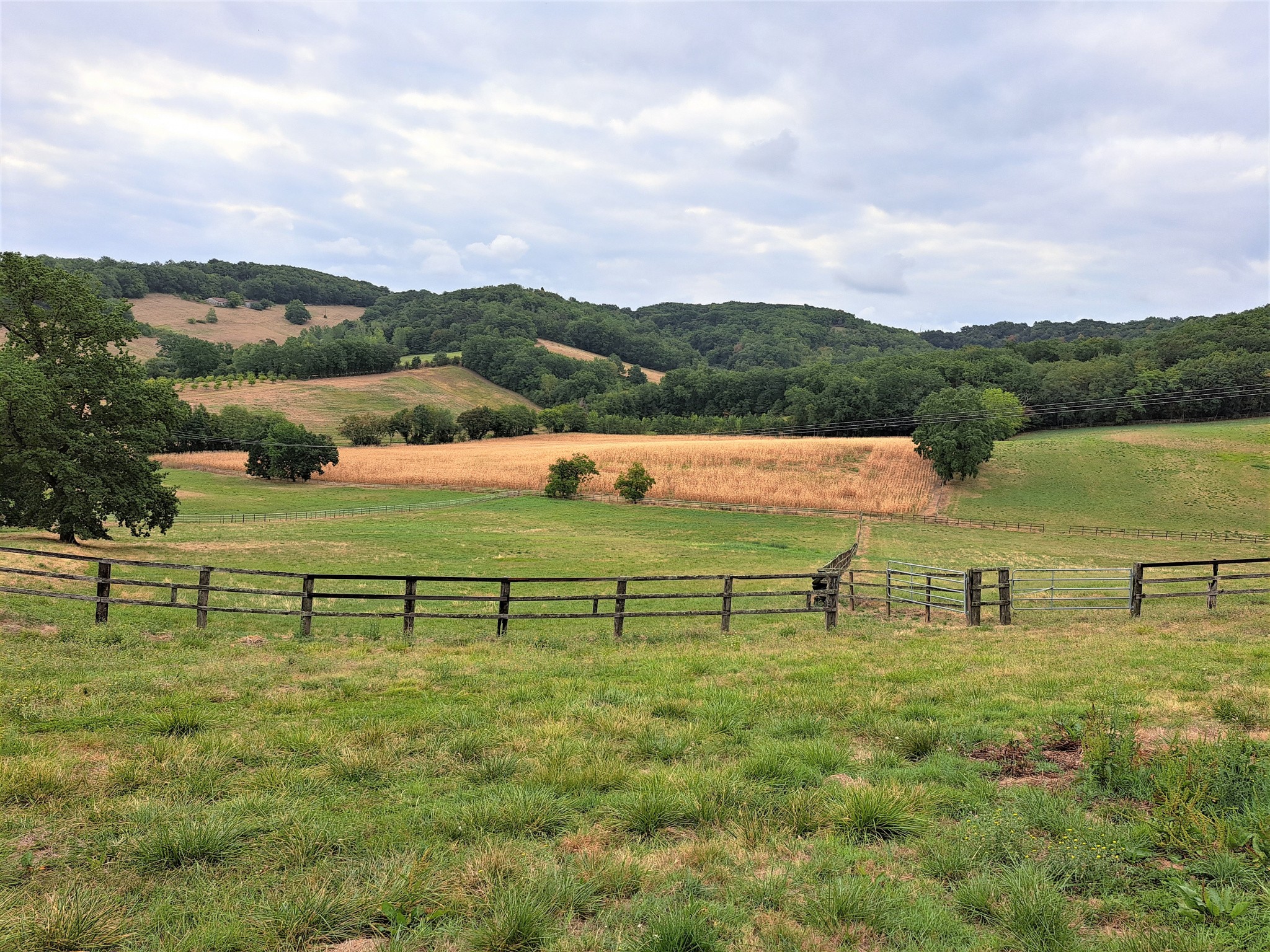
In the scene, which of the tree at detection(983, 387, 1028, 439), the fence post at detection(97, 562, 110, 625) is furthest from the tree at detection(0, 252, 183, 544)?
the tree at detection(983, 387, 1028, 439)

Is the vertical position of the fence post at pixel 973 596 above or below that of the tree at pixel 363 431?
below

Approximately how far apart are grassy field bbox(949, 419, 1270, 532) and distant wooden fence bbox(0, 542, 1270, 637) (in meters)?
24.9

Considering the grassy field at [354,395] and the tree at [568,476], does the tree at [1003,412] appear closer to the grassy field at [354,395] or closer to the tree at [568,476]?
the tree at [568,476]

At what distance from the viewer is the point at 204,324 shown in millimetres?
169125

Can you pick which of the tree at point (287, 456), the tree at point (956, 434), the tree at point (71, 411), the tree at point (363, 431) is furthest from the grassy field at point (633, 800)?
the tree at point (363, 431)

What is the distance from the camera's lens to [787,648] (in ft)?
38.9

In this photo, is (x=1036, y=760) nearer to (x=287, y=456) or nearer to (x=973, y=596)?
(x=973, y=596)

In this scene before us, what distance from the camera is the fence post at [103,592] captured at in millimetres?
12383

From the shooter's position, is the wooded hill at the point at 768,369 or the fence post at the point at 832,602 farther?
the wooded hill at the point at 768,369

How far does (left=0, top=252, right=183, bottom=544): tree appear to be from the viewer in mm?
27688

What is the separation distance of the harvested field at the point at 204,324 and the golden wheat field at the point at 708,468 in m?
83.9

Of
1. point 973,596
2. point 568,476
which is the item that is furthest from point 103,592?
point 568,476

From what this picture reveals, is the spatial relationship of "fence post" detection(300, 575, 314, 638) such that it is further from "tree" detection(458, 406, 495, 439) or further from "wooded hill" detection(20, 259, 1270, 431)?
"tree" detection(458, 406, 495, 439)

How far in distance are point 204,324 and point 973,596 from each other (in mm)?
192038
